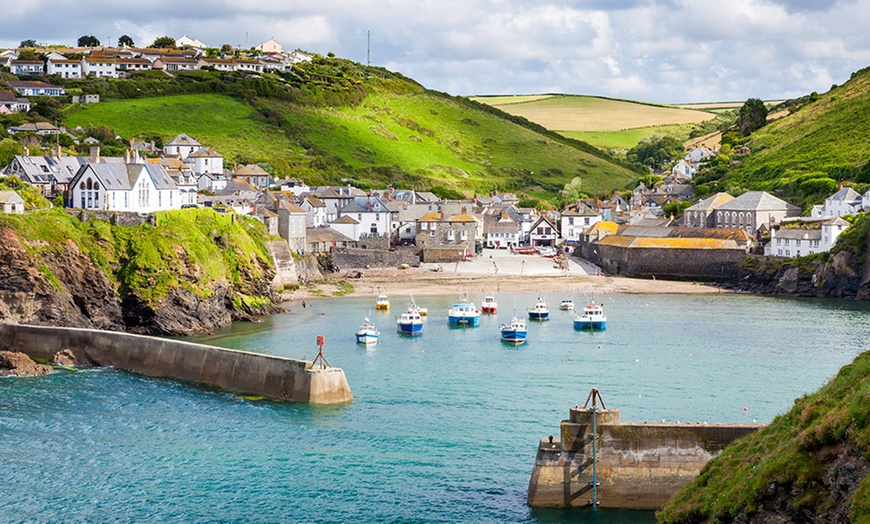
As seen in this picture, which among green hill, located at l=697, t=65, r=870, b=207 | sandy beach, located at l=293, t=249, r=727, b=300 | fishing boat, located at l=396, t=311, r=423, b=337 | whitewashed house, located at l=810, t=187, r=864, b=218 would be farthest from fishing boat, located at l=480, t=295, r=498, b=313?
green hill, located at l=697, t=65, r=870, b=207

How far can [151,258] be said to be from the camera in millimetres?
69750

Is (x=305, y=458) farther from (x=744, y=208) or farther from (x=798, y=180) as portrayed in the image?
(x=798, y=180)

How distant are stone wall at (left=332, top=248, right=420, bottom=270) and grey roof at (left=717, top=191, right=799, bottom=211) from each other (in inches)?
1331

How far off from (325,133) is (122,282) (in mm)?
105606

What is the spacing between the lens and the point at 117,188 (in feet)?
258

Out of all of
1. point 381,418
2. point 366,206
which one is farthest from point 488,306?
point 366,206

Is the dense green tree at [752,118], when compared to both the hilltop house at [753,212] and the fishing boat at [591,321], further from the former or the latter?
the fishing boat at [591,321]

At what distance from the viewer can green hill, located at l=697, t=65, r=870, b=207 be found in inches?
4882

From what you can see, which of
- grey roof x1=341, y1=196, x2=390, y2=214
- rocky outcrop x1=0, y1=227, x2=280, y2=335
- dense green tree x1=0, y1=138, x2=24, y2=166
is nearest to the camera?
rocky outcrop x1=0, y1=227, x2=280, y2=335

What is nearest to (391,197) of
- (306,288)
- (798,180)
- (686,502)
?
(306,288)

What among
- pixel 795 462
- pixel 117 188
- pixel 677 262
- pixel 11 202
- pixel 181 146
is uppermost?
pixel 181 146

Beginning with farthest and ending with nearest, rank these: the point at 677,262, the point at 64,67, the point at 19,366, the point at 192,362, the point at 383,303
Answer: the point at 64,67 < the point at 677,262 < the point at 383,303 < the point at 19,366 < the point at 192,362

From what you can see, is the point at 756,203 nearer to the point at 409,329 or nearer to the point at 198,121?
the point at 409,329

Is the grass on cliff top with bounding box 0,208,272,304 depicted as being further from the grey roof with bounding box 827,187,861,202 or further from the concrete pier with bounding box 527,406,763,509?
the grey roof with bounding box 827,187,861,202
